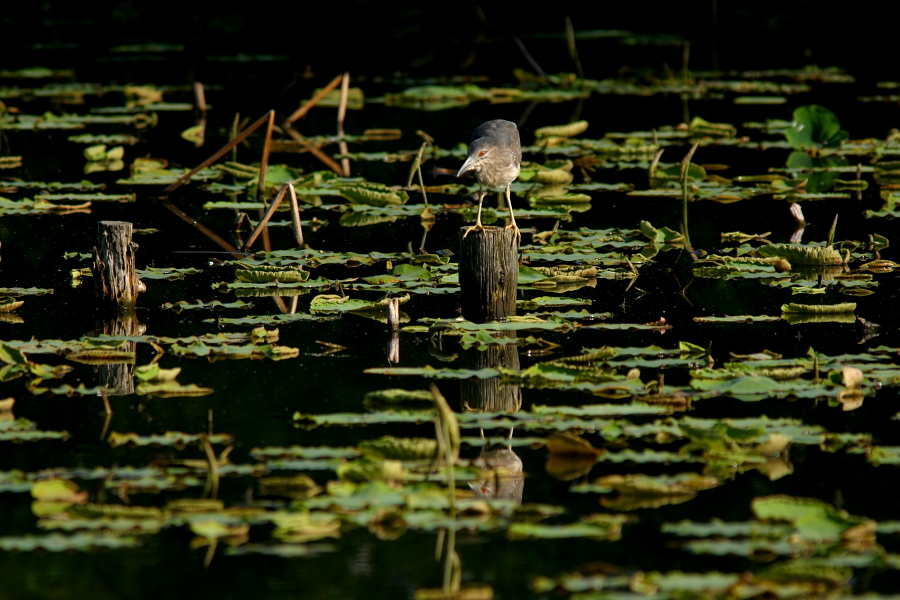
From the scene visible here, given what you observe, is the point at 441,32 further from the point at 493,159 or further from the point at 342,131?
the point at 493,159

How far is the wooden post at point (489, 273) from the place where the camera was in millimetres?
6160

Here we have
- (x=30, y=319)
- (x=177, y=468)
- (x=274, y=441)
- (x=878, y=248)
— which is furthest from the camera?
(x=878, y=248)

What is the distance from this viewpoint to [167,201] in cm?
962

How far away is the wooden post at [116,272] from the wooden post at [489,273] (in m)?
1.73

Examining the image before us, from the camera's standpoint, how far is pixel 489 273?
6203 mm

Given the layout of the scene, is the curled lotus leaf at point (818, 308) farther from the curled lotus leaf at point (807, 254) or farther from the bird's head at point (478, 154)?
the bird's head at point (478, 154)

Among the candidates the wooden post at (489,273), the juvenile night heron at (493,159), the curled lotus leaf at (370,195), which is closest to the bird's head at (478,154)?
the juvenile night heron at (493,159)

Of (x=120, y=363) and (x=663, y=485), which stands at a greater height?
(x=120, y=363)

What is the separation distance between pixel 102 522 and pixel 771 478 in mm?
2210

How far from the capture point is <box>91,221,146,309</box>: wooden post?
6426 mm

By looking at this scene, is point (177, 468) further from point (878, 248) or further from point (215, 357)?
point (878, 248)

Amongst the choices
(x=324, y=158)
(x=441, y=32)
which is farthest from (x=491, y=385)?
(x=441, y=32)

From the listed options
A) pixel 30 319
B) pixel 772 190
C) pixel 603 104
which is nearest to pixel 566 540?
pixel 30 319

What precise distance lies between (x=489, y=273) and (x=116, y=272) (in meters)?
1.97
